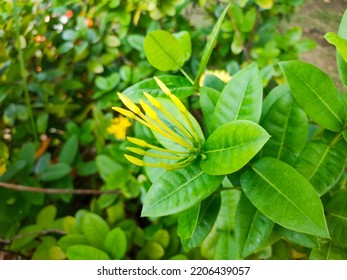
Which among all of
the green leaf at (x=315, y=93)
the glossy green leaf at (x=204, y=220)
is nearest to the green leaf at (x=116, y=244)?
the glossy green leaf at (x=204, y=220)

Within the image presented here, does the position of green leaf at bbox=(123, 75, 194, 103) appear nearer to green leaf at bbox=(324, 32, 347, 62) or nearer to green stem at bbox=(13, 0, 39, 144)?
green leaf at bbox=(324, 32, 347, 62)

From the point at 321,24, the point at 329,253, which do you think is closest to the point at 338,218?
the point at 329,253

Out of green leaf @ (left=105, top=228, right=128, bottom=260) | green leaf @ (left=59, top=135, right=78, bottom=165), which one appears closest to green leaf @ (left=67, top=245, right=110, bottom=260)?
green leaf @ (left=105, top=228, right=128, bottom=260)

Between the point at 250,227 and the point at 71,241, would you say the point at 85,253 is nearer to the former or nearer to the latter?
the point at 71,241

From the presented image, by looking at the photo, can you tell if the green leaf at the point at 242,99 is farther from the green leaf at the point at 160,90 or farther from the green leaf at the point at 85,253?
the green leaf at the point at 85,253

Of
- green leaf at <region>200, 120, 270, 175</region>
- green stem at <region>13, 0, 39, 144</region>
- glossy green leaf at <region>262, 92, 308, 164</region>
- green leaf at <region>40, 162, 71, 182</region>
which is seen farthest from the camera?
green leaf at <region>40, 162, 71, 182</region>
